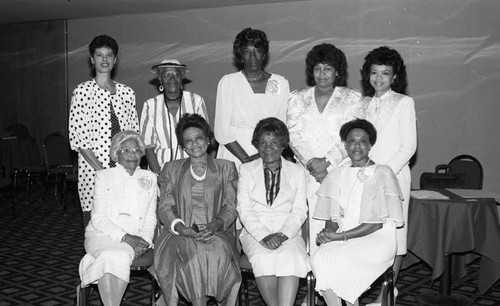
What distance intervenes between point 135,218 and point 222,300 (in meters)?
0.76

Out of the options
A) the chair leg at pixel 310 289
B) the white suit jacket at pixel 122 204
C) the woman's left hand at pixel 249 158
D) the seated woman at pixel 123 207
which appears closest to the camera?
the chair leg at pixel 310 289

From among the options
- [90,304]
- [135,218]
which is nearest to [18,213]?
[90,304]

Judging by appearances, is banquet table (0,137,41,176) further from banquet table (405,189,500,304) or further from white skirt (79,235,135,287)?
banquet table (405,189,500,304)

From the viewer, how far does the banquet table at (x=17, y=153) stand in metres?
9.09

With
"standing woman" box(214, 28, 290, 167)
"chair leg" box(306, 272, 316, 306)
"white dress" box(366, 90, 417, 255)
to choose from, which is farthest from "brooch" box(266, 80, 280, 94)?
"chair leg" box(306, 272, 316, 306)

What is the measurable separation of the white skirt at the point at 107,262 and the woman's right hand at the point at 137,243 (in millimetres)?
31

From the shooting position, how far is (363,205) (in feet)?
12.3

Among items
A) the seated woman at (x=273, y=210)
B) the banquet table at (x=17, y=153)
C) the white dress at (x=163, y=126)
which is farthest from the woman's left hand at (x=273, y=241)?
the banquet table at (x=17, y=153)

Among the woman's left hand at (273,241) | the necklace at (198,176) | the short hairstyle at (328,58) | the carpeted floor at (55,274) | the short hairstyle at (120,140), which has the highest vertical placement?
the short hairstyle at (328,58)

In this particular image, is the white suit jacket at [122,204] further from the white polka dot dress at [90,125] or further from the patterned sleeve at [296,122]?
the patterned sleeve at [296,122]

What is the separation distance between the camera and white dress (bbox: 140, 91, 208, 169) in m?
4.42

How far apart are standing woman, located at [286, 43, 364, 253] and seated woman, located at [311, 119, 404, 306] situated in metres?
0.21

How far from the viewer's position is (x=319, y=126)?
4.09 metres

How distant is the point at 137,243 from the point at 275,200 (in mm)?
894
